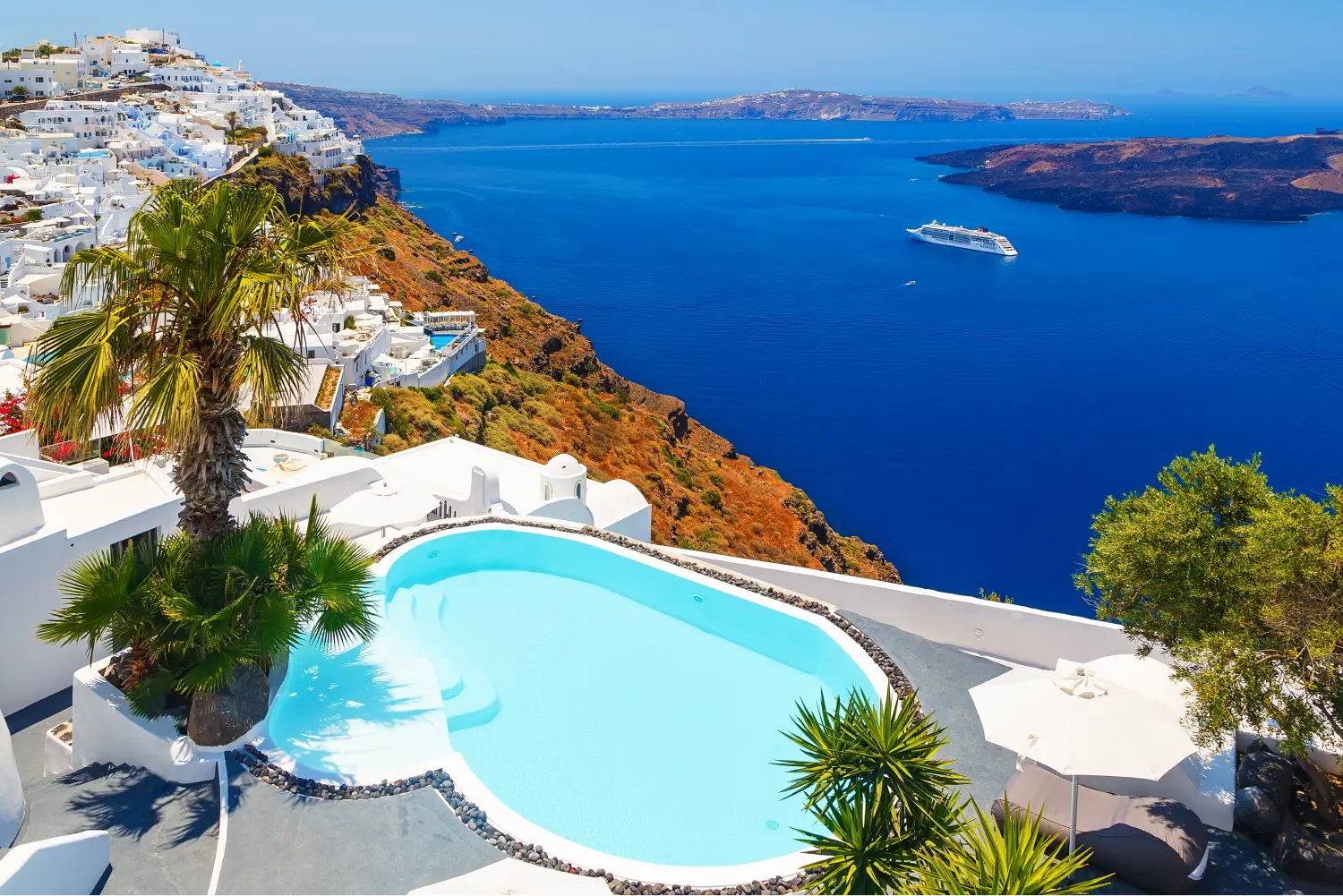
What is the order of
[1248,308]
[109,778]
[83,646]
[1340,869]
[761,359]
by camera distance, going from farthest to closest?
[1248,308], [761,359], [83,646], [109,778], [1340,869]

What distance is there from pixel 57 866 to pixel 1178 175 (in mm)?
146692

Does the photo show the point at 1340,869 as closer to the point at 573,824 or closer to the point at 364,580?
the point at 573,824

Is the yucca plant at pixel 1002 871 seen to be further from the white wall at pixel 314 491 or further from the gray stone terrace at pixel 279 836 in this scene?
the white wall at pixel 314 491

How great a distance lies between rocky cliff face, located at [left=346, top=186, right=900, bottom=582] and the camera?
2883cm

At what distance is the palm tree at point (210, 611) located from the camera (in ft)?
25.5

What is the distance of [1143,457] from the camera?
149ft

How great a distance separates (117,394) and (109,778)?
3.15m

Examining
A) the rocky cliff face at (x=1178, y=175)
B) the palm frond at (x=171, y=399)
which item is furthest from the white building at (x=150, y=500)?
the rocky cliff face at (x=1178, y=175)

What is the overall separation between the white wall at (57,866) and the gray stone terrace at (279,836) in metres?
0.18

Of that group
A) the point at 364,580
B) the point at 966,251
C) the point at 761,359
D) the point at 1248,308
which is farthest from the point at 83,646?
the point at 966,251

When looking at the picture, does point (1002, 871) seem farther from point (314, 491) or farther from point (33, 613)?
point (314, 491)

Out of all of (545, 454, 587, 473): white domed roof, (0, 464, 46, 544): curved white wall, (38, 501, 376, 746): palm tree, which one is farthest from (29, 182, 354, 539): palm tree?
(545, 454, 587, 473): white domed roof

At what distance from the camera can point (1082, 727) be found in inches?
261

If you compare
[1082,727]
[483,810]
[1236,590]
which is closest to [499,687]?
[483,810]
